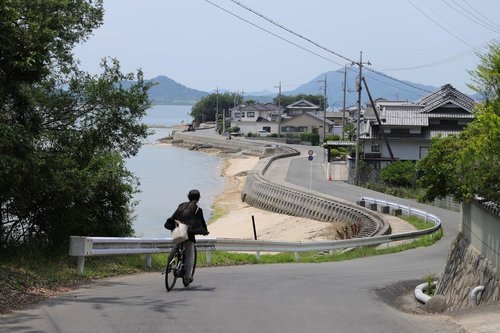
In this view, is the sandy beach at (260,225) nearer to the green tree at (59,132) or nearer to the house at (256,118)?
the green tree at (59,132)

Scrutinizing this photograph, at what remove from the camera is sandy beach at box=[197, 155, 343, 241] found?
39025 millimetres

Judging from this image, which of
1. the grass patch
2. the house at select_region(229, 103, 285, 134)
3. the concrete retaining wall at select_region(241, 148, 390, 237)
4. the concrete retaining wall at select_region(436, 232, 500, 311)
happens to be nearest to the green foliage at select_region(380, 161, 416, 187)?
the concrete retaining wall at select_region(241, 148, 390, 237)

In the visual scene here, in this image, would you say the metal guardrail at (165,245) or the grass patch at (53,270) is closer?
the grass patch at (53,270)

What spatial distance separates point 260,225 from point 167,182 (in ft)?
96.7

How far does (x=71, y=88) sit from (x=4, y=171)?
18.3 feet

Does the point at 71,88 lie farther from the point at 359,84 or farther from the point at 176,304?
the point at 359,84

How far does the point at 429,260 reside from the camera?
21.8 m

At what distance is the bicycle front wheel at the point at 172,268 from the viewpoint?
10.1m

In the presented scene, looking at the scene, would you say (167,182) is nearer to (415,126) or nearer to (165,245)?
(415,126)

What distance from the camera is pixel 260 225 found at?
45625mm

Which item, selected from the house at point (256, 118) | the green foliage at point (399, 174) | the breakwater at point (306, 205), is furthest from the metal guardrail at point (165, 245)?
the house at point (256, 118)

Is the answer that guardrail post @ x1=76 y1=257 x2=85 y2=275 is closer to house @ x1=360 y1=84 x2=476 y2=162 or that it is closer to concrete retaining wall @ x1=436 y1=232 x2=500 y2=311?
concrete retaining wall @ x1=436 y1=232 x2=500 y2=311

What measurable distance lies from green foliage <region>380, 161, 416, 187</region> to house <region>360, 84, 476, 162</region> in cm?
536

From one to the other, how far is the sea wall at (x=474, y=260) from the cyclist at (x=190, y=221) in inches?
174
